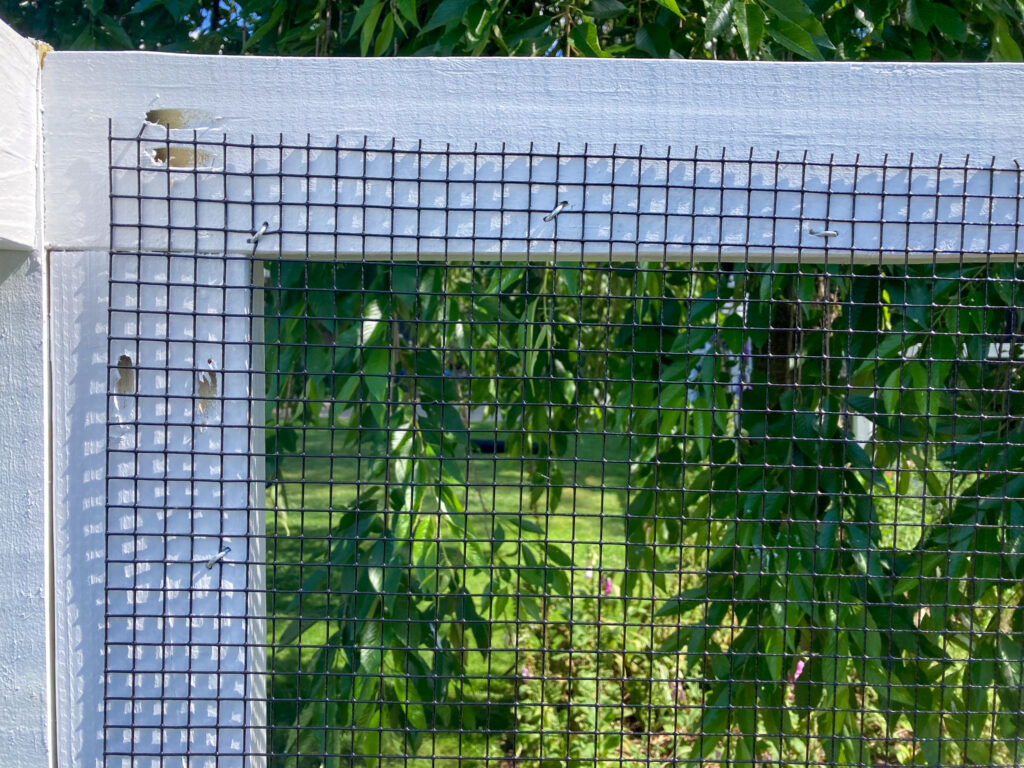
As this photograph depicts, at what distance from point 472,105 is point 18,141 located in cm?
67

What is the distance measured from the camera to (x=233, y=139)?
1356 millimetres

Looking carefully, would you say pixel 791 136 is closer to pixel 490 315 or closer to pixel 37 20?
pixel 490 315

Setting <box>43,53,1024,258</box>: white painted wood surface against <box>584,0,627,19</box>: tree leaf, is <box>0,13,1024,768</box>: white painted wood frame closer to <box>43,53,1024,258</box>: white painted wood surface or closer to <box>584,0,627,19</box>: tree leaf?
<box>43,53,1024,258</box>: white painted wood surface

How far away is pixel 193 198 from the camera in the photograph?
1.34m

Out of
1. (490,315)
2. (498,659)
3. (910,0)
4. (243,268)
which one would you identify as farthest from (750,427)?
(498,659)

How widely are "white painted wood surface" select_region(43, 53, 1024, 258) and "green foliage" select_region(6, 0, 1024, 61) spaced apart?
296 millimetres

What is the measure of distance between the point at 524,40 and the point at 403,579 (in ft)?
4.08

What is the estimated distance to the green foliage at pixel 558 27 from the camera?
1777 millimetres

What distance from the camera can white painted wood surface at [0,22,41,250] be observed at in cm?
125

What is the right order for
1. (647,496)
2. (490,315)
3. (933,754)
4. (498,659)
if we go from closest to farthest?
(933,754) → (490,315) → (647,496) → (498,659)

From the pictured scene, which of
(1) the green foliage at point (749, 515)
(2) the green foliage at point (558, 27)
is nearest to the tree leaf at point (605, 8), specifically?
(2) the green foliage at point (558, 27)

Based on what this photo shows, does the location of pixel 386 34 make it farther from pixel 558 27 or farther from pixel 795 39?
pixel 795 39

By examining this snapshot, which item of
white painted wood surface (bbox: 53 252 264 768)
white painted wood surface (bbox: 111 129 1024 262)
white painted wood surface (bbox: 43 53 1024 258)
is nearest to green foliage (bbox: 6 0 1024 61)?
white painted wood surface (bbox: 43 53 1024 258)

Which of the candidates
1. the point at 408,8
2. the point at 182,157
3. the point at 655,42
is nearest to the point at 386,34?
the point at 408,8
